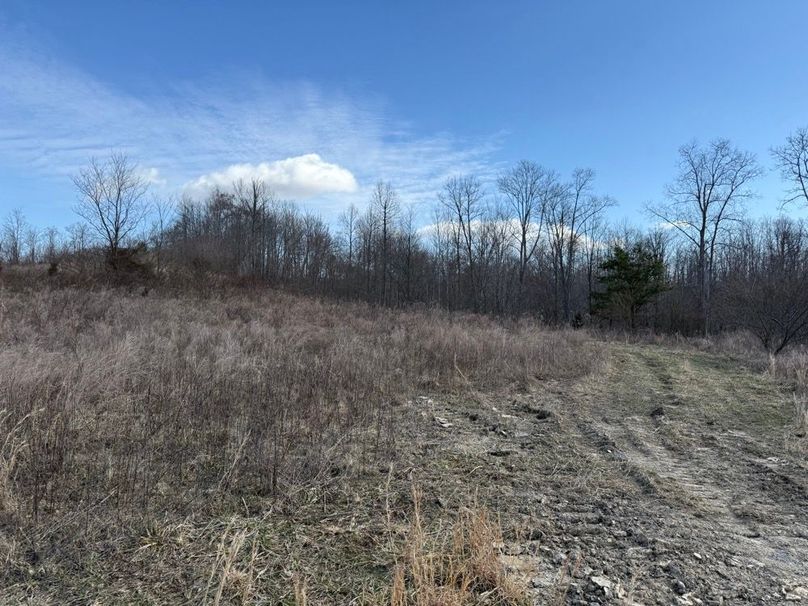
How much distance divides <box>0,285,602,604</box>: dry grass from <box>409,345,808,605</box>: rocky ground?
106cm

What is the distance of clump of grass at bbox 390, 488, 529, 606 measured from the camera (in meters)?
2.44

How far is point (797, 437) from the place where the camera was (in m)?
5.99

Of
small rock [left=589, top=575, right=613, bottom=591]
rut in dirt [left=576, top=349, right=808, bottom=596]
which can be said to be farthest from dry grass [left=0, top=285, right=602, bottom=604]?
rut in dirt [left=576, top=349, right=808, bottom=596]

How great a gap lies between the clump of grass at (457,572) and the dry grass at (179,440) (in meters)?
0.62

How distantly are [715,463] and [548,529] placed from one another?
2835 mm

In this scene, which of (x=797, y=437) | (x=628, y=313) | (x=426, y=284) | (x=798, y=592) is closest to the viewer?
(x=798, y=592)

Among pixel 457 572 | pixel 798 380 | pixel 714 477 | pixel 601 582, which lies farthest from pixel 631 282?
pixel 457 572

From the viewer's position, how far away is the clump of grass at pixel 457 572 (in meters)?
2.44

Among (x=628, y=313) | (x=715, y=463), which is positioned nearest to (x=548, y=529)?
(x=715, y=463)

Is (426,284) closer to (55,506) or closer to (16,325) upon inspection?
(16,325)

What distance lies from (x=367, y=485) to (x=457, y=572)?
5.38 ft

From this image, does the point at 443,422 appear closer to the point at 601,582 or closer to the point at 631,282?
the point at 601,582

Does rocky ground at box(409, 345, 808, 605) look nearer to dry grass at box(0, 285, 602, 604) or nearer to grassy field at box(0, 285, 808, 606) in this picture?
grassy field at box(0, 285, 808, 606)

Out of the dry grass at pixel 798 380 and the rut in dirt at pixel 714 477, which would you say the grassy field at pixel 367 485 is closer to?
the rut in dirt at pixel 714 477
